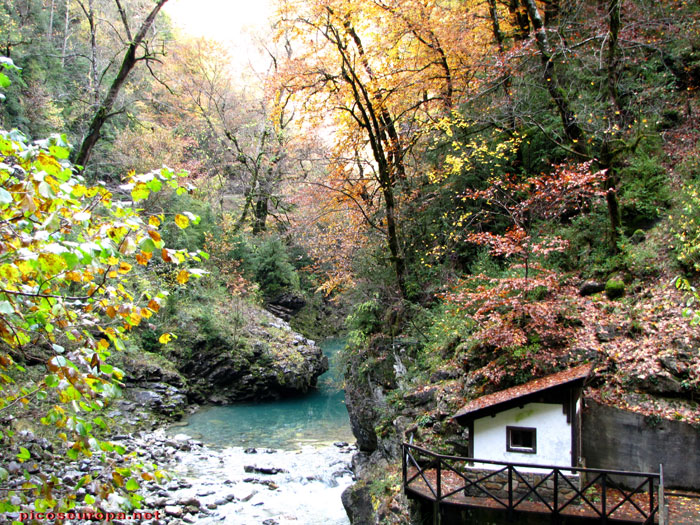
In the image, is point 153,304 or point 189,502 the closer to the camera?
point 153,304

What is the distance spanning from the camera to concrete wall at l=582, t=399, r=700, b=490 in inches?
302

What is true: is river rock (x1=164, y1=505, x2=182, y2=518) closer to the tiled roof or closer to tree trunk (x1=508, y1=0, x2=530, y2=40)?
the tiled roof

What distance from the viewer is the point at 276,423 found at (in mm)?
19375

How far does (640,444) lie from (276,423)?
47.9 feet

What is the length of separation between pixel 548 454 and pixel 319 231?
43.1 ft

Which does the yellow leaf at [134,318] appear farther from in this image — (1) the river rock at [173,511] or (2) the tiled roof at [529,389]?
(1) the river rock at [173,511]

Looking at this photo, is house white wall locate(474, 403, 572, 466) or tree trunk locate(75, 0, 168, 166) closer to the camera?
A: house white wall locate(474, 403, 572, 466)

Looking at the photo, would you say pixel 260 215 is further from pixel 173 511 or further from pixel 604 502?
pixel 604 502

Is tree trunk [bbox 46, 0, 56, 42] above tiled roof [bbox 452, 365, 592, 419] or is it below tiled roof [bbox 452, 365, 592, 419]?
above

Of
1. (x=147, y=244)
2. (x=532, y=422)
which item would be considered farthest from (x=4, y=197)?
(x=532, y=422)

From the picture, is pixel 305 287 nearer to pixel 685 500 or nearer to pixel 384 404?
pixel 384 404

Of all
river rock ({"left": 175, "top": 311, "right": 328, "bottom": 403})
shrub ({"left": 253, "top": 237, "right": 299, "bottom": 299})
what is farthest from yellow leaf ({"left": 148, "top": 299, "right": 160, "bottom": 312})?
shrub ({"left": 253, "top": 237, "right": 299, "bottom": 299})

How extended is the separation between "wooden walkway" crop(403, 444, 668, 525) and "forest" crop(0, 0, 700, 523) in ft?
3.75

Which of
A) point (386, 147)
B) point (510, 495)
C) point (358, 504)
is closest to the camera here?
point (510, 495)
